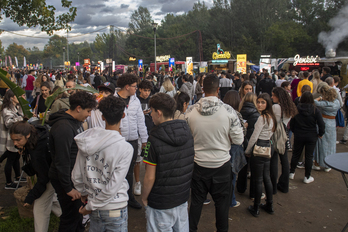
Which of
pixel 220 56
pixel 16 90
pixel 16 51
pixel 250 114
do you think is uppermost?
pixel 16 51

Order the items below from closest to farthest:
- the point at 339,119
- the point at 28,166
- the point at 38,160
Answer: the point at 38,160 < the point at 28,166 < the point at 339,119

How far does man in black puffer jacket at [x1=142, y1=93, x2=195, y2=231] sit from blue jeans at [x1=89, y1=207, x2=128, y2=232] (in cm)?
23

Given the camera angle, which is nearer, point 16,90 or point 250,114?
point 16,90

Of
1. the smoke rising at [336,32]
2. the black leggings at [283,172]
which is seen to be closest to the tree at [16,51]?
the smoke rising at [336,32]

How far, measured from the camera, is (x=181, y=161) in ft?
7.02

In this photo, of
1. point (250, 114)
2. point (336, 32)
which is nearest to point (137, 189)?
point (250, 114)

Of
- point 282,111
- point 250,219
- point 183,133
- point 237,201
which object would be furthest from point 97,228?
point 282,111

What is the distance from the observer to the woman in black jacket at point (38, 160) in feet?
8.55

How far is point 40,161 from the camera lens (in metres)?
2.72

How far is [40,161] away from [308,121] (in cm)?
439

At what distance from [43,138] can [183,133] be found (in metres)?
1.68

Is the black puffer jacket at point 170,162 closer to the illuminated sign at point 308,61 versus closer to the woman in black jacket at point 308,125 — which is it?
the woman in black jacket at point 308,125

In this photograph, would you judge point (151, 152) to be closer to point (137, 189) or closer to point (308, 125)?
point (137, 189)

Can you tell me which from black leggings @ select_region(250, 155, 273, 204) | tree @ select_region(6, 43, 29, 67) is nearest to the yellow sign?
black leggings @ select_region(250, 155, 273, 204)
